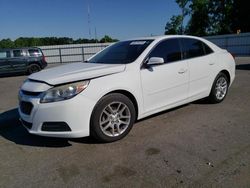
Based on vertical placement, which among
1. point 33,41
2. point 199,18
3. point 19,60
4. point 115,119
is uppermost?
point 199,18

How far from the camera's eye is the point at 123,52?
500 centimetres

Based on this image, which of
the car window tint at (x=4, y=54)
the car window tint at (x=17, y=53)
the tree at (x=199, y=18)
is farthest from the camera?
the tree at (x=199, y=18)

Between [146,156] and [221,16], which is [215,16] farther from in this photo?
[146,156]

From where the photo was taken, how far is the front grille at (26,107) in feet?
12.9

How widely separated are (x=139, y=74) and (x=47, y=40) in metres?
88.5

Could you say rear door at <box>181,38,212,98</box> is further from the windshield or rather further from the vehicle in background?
the vehicle in background

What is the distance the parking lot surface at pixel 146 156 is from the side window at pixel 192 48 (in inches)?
47.4

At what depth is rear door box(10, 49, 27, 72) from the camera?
15.9 m

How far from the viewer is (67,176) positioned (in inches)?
127

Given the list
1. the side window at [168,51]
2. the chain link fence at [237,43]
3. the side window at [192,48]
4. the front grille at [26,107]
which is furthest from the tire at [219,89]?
the chain link fence at [237,43]

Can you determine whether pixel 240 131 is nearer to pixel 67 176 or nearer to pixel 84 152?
pixel 84 152

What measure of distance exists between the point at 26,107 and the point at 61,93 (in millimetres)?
652

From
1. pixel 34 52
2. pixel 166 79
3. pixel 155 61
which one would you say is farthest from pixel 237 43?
pixel 155 61

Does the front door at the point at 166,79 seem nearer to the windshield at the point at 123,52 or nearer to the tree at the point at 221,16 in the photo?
the windshield at the point at 123,52
